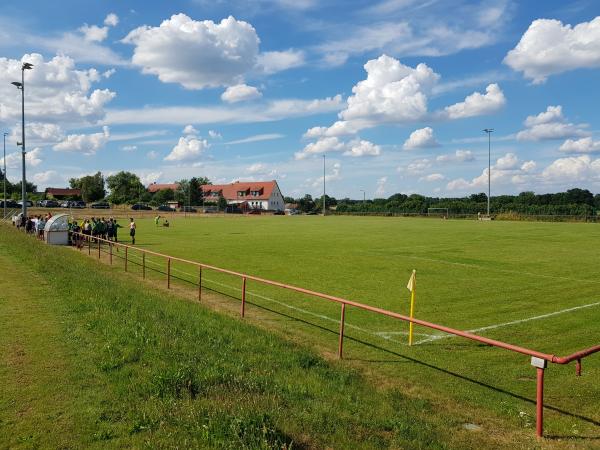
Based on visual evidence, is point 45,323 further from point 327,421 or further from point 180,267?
point 180,267

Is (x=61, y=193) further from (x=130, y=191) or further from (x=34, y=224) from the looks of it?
(x=34, y=224)

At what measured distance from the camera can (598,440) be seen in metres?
5.75

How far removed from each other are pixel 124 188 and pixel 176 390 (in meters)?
138

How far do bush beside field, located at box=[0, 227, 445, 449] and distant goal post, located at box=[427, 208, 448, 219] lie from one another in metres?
82.7

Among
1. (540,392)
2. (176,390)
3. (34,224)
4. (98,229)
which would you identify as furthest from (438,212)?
(176,390)

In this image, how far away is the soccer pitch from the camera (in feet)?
24.3

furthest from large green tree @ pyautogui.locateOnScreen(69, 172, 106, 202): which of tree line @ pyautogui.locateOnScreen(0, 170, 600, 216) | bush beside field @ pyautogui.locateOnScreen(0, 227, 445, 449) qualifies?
bush beside field @ pyautogui.locateOnScreen(0, 227, 445, 449)

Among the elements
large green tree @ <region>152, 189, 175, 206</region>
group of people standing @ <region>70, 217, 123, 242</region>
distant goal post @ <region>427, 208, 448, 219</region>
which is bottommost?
group of people standing @ <region>70, 217, 123, 242</region>

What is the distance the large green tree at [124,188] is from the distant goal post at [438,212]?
74.3 m

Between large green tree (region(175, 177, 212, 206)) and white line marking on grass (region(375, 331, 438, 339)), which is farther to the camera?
large green tree (region(175, 177, 212, 206))

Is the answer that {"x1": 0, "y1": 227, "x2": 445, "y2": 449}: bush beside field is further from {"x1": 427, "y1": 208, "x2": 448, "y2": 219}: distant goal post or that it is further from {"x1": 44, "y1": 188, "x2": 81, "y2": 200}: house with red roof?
{"x1": 44, "y1": 188, "x2": 81, "y2": 200}: house with red roof

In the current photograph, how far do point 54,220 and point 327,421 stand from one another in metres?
28.0

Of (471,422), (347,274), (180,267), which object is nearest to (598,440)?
(471,422)

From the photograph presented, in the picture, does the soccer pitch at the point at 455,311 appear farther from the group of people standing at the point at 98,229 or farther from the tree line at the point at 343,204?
the tree line at the point at 343,204
